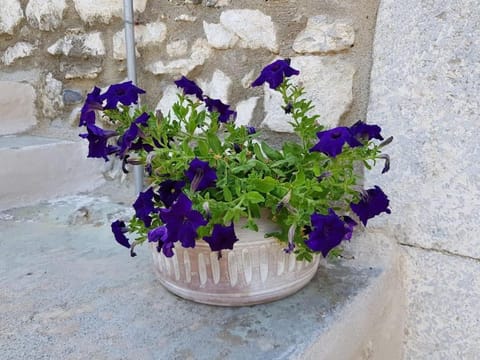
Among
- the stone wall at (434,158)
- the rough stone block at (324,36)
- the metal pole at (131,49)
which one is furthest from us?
the metal pole at (131,49)

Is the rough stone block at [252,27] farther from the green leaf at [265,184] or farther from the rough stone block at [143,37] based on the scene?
the green leaf at [265,184]

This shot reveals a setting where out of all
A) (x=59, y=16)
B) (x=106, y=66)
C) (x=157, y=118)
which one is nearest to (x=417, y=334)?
(x=157, y=118)

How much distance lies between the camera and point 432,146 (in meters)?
0.79

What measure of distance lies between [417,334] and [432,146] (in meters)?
0.38

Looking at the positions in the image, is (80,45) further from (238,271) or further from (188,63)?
(238,271)

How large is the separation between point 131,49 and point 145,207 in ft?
2.08

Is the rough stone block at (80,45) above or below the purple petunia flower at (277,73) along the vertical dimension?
above

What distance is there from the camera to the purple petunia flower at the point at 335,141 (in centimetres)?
60

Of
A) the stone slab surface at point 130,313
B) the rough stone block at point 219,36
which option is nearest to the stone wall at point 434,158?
the stone slab surface at point 130,313

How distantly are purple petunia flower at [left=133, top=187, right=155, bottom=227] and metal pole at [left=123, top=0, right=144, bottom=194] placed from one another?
0.50m

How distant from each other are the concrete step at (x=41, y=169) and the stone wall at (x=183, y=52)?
0.25 ft

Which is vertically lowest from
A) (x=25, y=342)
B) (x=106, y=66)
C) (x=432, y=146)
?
(x=25, y=342)

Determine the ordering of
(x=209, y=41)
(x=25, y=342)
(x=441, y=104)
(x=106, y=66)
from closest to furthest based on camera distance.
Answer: (x=25, y=342), (x=441, y=104), (x=209, y=41), (x=106, y=66)

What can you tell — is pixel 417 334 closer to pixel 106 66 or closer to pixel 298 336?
pixel 298 336
